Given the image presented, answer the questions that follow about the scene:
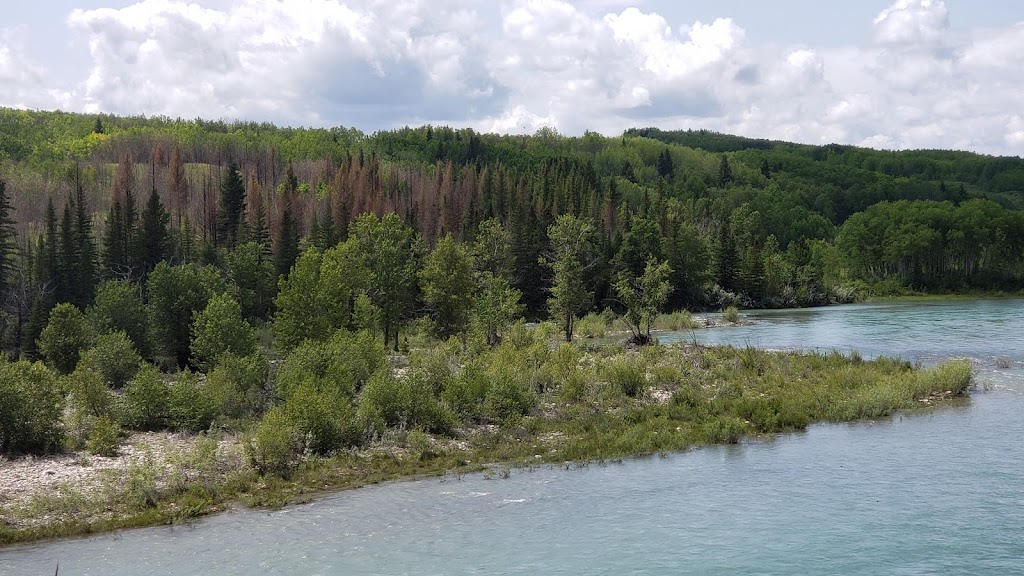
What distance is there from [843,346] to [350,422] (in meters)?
40.9

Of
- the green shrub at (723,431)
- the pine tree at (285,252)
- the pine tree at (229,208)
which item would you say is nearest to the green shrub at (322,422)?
the green shrub at (723,431)

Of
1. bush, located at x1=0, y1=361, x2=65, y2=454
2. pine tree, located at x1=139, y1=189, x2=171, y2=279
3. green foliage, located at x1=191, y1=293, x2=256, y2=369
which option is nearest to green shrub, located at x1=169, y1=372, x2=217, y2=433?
bush, located at x1=0, y1=361, x2=65, y2=454

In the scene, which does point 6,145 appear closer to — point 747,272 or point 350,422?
point 747,272

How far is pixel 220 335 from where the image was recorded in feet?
144

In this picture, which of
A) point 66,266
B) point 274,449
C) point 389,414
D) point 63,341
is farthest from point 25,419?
point 66,266

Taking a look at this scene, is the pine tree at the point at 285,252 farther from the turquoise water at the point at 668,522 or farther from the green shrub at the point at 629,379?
the turquoise water at the point at 668,522

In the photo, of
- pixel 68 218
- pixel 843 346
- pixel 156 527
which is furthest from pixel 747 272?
pixel 156 527

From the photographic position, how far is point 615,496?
26891mm

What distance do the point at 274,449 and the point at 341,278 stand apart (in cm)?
2861

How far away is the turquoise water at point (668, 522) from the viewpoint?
21.4 m

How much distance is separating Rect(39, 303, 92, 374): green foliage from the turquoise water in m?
29.0

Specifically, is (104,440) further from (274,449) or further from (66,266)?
(66,266)

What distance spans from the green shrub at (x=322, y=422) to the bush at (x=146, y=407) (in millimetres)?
5986

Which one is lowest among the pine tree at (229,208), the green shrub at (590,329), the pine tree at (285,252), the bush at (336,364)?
the green shrub at (590,329)
